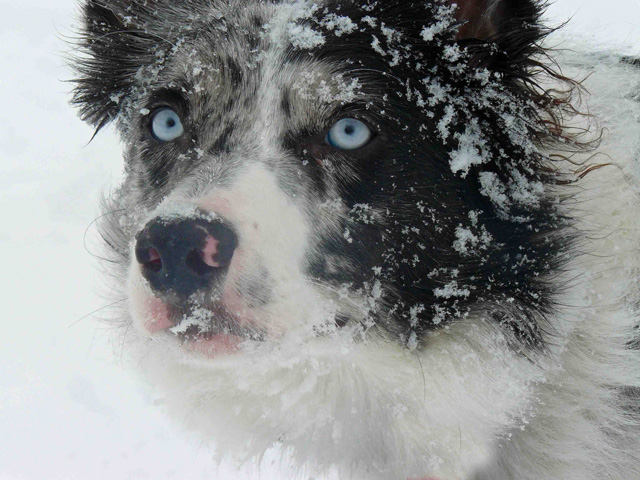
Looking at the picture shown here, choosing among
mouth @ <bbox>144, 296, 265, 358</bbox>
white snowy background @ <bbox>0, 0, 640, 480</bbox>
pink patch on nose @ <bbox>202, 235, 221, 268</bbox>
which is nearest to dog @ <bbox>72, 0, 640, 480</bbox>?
mouth @ <bbox>144, 296, 265, 358</bbox>

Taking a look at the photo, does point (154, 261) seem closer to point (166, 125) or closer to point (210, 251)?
point (210, 251)

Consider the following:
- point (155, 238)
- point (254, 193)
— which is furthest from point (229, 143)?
point (155, 238)

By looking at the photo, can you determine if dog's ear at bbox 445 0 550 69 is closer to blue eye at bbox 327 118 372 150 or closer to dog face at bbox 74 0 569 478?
dog face at bbox 74 0 569 478

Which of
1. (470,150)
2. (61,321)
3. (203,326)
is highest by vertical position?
(470,150)

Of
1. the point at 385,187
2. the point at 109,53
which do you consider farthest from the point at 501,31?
the point at 109,53

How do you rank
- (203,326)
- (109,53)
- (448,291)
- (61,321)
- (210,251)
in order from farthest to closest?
(61,321) < (109,53) < (448,291) < (203,326) < (210,251)

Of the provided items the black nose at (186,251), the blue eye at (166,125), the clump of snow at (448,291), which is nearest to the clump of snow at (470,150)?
the clump of snow at (448,291)

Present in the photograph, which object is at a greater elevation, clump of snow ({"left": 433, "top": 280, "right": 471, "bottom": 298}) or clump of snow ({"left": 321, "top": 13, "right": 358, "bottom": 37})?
clump of snow ({"left": 321, "top": 13, "right": 358, "bottom": 37})
